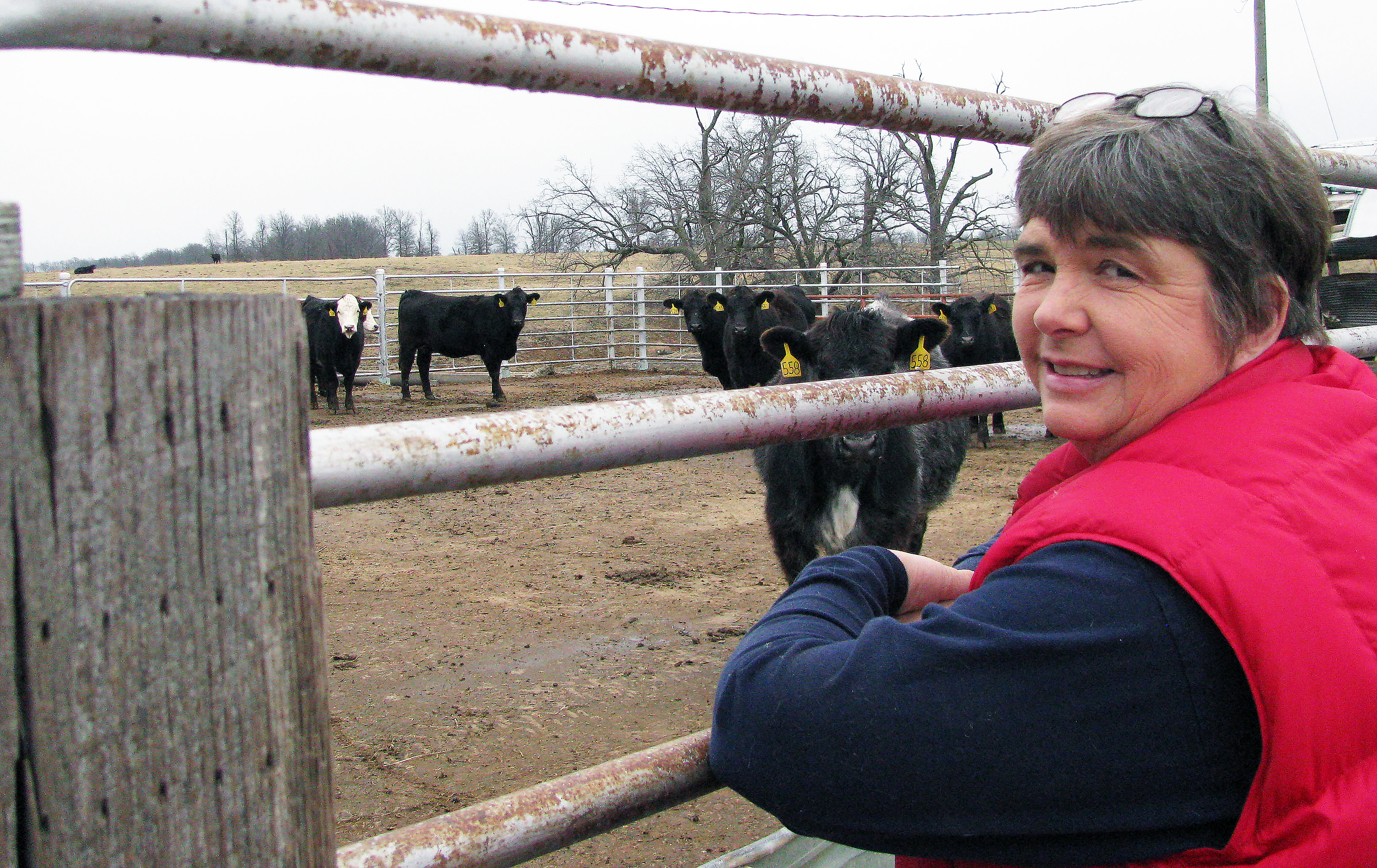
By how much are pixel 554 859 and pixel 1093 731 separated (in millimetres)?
2208

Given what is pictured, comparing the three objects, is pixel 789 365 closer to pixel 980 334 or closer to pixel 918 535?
A: pixel 918 535

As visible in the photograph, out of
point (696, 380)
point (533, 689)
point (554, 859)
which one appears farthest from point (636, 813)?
point (696, 380)

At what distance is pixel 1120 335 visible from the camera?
1017mm

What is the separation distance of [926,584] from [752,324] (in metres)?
10.6

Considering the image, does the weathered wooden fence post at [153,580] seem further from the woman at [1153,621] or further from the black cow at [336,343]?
the black cow at [336,343]

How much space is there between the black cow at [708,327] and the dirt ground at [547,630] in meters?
4.43

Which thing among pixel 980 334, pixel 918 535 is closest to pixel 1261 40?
pixel 980 334

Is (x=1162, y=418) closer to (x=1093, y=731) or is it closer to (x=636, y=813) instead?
(x=1093, y=731)

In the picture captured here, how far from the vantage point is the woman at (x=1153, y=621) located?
0.78m

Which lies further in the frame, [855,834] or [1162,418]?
[1162,418]

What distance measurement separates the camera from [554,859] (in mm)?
2688

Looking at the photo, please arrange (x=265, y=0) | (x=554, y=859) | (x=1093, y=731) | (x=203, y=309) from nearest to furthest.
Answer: (x=203, y=309)
(x=1093, y=731)
(x=265, y=0)
(x=554, y=859)

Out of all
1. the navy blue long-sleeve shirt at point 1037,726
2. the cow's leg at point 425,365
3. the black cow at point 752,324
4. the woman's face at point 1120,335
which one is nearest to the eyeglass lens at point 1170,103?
the woman's face at point 1120,335

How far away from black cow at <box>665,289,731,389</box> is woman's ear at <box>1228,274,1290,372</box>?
11768mm
